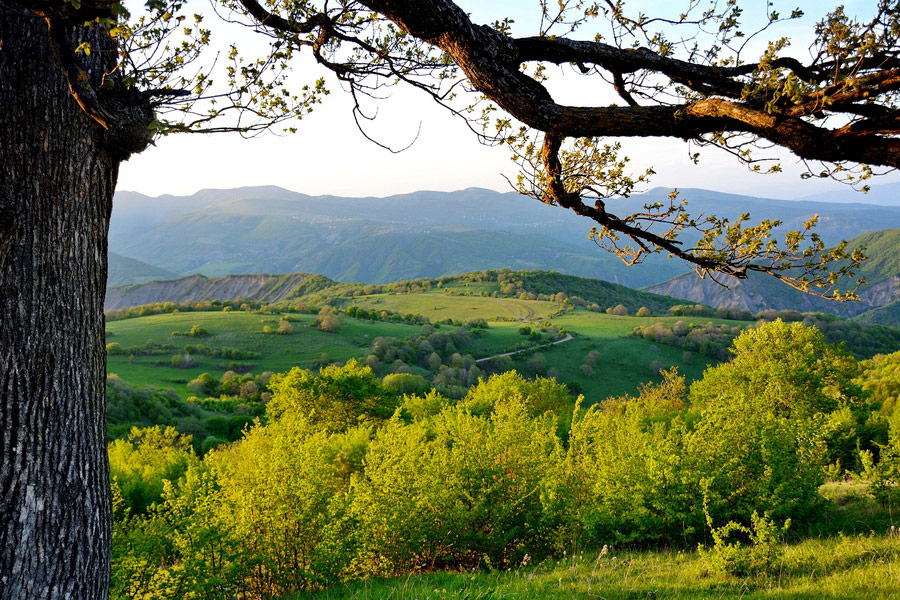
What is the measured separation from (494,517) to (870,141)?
30.1 ft

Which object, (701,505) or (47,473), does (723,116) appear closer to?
(47,473)

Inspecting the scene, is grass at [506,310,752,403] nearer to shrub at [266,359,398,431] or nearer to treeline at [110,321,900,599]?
shrub at [266,359,398,431]

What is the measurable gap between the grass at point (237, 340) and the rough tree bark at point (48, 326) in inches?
2828

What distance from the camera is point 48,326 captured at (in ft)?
10.5

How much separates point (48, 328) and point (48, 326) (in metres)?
0.01

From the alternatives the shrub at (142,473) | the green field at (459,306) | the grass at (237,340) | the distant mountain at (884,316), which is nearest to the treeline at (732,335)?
the green field at (459,306)

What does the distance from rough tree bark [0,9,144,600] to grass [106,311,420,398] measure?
236 ft

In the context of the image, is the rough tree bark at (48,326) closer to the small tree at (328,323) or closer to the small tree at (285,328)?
the small tree at (285,328)

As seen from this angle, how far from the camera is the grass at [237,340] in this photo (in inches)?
3009

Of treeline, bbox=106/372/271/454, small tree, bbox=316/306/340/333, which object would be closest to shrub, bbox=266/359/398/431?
treeline, bbox=106/372/271/454

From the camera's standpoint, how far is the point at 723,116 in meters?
3.53

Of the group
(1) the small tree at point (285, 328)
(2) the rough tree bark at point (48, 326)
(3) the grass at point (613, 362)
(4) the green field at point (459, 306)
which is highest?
(2) the rough tree bark at point (48, 326)

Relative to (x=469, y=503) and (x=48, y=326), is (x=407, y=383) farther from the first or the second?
(x=48, y=326)

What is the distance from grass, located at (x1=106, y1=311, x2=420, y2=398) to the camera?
251 ft
